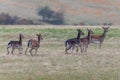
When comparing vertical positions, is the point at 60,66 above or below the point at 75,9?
below

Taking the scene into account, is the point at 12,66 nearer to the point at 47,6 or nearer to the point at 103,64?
the point at 103,64

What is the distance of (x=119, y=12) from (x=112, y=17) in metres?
2.43

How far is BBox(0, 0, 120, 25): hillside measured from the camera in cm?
9580

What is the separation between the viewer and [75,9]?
10000 cm

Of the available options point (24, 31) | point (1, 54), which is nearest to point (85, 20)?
point (24, 31)

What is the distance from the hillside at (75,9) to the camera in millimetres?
95800

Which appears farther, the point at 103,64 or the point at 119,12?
the point at 119,12

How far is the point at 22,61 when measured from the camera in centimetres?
2317

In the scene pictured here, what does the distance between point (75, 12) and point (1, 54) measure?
7386 centimetres

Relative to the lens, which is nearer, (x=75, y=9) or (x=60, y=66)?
(x=60, y=66)

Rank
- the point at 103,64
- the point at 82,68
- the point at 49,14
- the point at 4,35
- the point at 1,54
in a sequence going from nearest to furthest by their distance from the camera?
the point at 82,68 → the point at 103,64 → the point at 1,54 → the point at 4,35 → the point at 49,14

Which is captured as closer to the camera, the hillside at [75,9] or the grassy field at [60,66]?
the grassy field at [60,66]

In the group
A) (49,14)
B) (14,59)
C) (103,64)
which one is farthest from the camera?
(49,14)

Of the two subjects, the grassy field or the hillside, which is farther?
the hillside
